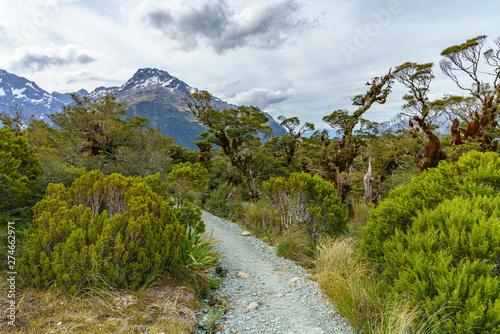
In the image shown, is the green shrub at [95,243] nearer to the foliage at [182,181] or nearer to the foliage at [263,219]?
the foliage at [263,219]

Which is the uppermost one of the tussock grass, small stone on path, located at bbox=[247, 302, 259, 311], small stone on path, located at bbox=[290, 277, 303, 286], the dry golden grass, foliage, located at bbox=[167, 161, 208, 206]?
foliage, located at bbox=[167, 161, 208, 206]

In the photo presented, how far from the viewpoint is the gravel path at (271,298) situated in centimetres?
302

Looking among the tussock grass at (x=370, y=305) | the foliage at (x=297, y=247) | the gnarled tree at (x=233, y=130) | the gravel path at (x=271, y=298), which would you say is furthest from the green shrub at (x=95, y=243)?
the gnarled tree at (x=233, y=130)

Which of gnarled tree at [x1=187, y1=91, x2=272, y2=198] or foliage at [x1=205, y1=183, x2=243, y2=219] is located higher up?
gnarled tree at [x1=187, y1=91, x2=272, y2=198]

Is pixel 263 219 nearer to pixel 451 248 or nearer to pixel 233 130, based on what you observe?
pixel 451 248

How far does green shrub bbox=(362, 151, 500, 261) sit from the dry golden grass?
3238 mm

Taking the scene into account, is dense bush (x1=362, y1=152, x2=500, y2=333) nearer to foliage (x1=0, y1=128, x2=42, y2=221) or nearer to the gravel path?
the gravel path

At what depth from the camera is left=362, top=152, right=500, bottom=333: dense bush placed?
2.21 meters

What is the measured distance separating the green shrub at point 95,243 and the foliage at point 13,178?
747 millimetres

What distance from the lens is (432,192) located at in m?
3.88

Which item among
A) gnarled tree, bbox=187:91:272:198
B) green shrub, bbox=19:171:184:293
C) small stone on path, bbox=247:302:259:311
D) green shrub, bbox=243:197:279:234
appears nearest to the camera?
green shrub, bbox=19:171:184:293

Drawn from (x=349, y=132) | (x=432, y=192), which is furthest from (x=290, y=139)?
(x=432, y=192)

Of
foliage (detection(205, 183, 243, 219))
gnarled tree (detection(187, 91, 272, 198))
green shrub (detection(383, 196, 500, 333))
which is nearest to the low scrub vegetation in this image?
green shrub (detection(383, 196, 500, 333))

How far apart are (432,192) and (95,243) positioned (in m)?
5.50
